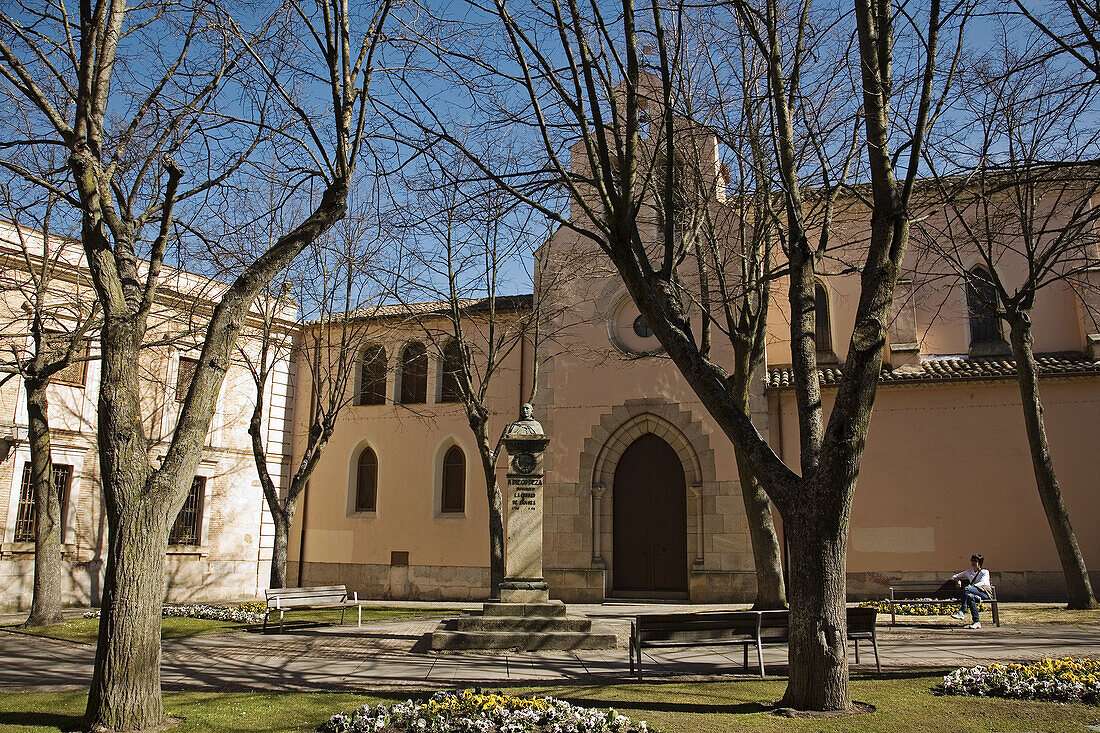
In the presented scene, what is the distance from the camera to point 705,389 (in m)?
7.35

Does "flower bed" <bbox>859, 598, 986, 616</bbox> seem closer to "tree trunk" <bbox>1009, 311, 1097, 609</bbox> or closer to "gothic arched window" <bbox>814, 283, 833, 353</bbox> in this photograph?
"tree trunk" <bbox>1009, 311, 1097, 609</bbox>

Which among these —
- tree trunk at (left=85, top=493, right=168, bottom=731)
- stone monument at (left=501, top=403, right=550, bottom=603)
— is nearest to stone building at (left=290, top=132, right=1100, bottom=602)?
stone monument at (left=501, top=403, right=550, bottom=603)

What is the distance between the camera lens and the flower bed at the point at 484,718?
20.4 ft

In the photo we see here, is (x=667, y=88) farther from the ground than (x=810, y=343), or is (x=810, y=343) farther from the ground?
(x=667, y=88)

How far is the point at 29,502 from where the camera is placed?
18.6 metres

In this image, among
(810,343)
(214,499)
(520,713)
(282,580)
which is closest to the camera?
(520,713)

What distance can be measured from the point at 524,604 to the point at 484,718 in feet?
18.2

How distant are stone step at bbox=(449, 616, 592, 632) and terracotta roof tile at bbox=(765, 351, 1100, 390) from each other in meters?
8.97

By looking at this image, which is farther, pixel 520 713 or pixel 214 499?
pixel 214 499

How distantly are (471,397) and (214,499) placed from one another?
32.0 ft

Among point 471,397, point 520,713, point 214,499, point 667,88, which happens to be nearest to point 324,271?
point 471,397

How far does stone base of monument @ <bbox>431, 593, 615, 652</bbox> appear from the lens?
11.4m

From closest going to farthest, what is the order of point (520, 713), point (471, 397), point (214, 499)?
point (520, 713)
point (471, 397)
point (214, 499)

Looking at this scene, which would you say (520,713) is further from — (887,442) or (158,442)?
(158,442)
